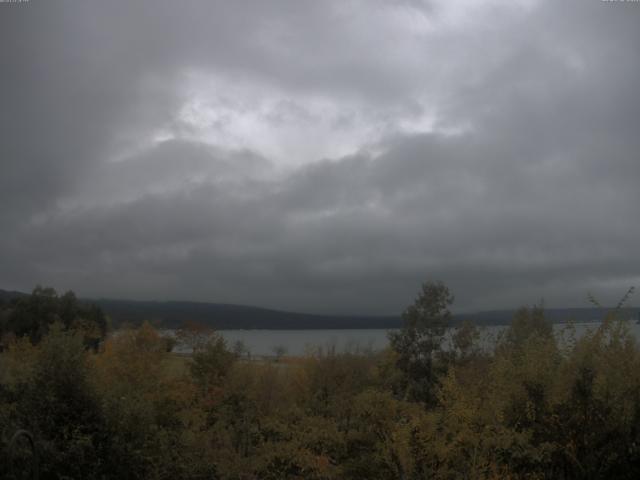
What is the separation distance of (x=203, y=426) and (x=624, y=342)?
15659 millimetres

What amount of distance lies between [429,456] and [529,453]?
2560 millimetres

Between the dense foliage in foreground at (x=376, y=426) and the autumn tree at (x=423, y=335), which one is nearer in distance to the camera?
the dense foliage in foreground at (x=376, y=426)

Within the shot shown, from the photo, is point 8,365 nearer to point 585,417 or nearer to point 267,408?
point 267,408

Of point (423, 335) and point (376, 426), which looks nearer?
point (376, 426)

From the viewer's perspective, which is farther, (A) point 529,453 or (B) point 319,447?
(B) point 319,447

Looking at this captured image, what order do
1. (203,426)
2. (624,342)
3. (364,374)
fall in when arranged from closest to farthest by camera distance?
1. (624,342)
2. (203,426)
3. (364,374)

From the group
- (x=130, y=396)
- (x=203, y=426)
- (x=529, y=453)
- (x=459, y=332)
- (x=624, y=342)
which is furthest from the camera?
(x=459, y=332)

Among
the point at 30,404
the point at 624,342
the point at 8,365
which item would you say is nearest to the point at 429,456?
the point at 624,342

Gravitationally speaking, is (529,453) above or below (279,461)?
above

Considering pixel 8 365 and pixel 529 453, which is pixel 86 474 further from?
pixel 529 453

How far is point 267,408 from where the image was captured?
27.3 m

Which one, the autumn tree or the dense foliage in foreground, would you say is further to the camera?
the autumn tree

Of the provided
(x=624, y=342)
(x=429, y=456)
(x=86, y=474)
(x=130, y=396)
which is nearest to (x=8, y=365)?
(x=130, y=396)

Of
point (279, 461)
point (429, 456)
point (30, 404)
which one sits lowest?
point (279, 461)
